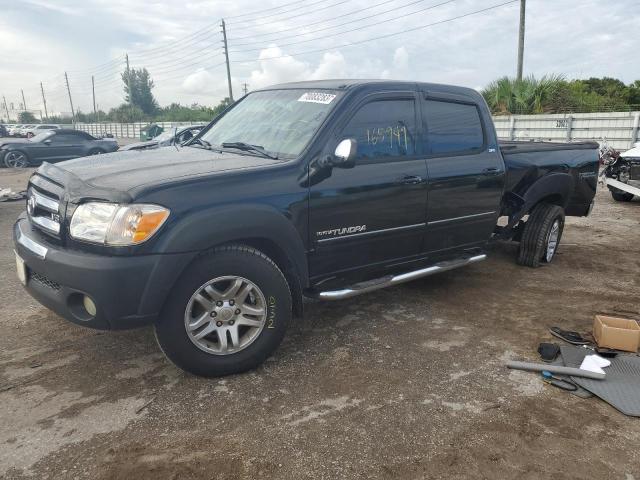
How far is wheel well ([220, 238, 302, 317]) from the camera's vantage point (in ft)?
10.7

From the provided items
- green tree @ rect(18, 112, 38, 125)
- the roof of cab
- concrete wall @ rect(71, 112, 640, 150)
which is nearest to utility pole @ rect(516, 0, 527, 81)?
concrete wall @ rect(71, 112, 640, 150)

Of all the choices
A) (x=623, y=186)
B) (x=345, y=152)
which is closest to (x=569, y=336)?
(x=345, y=152)

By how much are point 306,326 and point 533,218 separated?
313 centimetres

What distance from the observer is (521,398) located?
3090 mm

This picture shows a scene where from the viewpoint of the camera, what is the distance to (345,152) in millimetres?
3338

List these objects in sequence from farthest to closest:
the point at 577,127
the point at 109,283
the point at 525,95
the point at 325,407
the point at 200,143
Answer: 1. the point at 525,95
2. the point at 577,127
3. the point at 200,143
4. the point at 325,407
5. the point at 109,283

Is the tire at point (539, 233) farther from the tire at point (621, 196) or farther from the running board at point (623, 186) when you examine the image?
the tire at point (621, 196)

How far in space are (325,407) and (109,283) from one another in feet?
4.54

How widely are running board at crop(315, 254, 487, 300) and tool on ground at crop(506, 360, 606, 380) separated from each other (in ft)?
3.25

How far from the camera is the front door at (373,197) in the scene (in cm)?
352

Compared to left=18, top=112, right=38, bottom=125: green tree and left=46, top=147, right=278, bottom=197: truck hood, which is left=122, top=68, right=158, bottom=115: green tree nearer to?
left=18, top=112, right=38, bottom=125: green tree

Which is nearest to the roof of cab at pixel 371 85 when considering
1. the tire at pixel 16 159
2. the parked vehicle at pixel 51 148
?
the parked vehicle at pixel 51 148

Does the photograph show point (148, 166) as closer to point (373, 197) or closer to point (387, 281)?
point (373, 197)

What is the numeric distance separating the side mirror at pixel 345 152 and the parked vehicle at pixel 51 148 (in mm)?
15622
